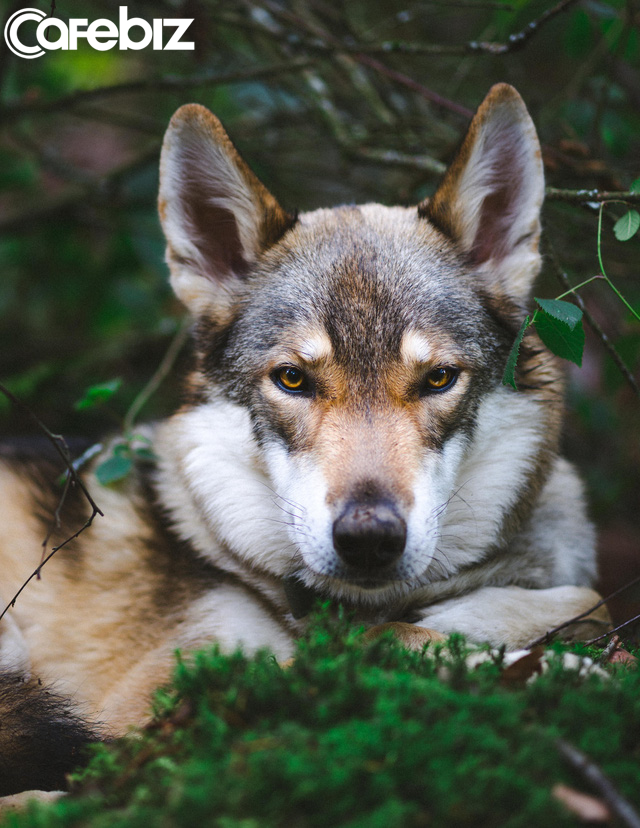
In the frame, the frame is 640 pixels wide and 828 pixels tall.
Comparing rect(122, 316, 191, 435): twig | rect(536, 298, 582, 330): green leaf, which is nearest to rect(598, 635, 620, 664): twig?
rect(536, 298, 582, 330): green leaf

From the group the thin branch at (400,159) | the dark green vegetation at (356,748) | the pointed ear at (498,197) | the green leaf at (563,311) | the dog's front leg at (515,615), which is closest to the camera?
the dark green vegetation at (356,748)

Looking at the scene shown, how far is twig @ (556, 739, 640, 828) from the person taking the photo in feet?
4.46

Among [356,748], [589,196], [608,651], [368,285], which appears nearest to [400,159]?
[589,196]

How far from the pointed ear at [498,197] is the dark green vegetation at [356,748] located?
196 centimetres

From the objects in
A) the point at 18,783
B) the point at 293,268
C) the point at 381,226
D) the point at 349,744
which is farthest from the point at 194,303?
the point at 349,744

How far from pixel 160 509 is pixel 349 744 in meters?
2.32

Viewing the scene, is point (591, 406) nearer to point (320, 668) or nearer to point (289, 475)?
point (289, 475)

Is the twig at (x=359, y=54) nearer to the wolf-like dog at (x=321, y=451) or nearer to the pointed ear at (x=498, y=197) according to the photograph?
the pointed ear at (x=498, y=197)

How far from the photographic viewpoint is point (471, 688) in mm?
1738

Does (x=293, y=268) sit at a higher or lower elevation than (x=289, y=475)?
higher

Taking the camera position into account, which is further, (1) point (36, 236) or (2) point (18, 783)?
(1) point (36, 236)

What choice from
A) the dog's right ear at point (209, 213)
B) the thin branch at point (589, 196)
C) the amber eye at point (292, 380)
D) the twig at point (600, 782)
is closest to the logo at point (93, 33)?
the dog's right ear at point (209, 213)

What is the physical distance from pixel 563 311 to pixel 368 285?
0.85m

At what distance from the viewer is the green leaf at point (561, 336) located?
254 centimetres
